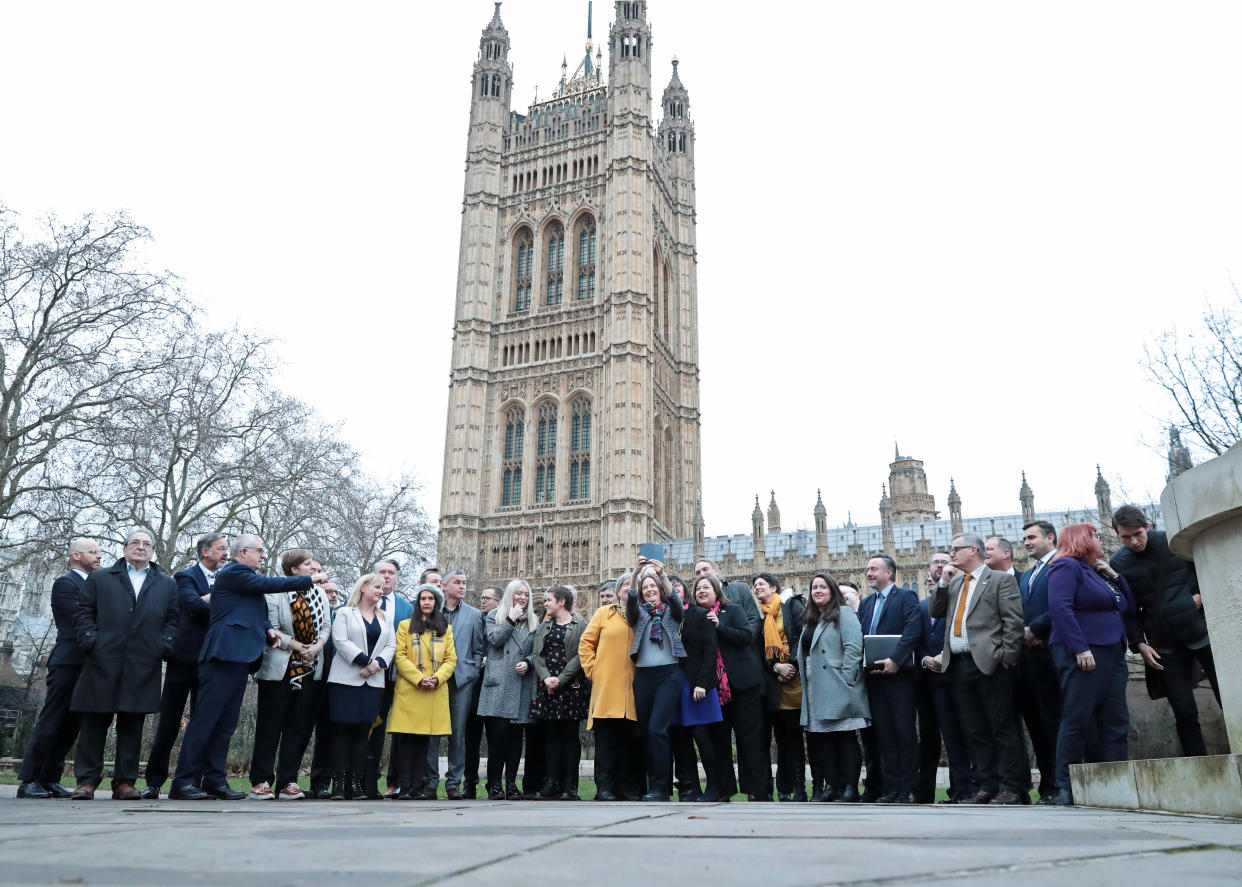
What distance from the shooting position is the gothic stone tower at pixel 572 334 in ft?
151

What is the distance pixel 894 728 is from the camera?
229 inches

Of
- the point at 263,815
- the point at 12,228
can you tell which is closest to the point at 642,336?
the point at 12,228

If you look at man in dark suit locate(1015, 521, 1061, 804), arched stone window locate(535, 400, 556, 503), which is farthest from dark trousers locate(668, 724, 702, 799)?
Result: arched stone window locate(535, 400, 556, 503)

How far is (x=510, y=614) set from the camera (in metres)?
6.69

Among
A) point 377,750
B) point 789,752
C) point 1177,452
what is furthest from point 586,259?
point 789,752

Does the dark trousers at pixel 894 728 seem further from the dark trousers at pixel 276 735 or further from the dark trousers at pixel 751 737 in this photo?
the dark trousers at pixel 276 735

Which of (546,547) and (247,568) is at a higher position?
(546,547)

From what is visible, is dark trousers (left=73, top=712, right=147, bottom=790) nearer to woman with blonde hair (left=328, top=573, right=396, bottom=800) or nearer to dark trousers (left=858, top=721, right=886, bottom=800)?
woman with blonde hair (left=328, top=573, right=396, bottom=800)

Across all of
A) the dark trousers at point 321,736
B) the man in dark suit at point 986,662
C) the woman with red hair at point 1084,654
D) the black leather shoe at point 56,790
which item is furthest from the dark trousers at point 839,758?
the black leather shoe at point 56,790

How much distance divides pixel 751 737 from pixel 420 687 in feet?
6.99

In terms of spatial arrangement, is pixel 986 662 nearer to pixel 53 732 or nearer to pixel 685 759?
pixel 685 759

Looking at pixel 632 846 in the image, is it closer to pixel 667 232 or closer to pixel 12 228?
pixel 12 228

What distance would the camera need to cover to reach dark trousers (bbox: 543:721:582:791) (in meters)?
6.35

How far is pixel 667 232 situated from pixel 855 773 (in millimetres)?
50822
